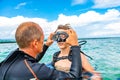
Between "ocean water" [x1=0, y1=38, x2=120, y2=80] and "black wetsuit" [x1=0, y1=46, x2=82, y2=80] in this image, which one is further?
"ocean water" [x1=0, y1=38, x2=120, y2=80]

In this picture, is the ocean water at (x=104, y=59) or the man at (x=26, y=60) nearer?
the man at (x=26, y=60)

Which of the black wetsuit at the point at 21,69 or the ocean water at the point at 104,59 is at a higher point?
the black wetsuit at the point at 21,69

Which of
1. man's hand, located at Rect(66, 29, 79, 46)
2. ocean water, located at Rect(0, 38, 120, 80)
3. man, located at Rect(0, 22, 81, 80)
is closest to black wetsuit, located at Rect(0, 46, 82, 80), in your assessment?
man, located at Rect(0, 22, 81, 80)

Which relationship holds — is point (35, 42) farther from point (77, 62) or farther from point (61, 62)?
point (61, 62)

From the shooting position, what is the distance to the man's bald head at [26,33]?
82.3 inches

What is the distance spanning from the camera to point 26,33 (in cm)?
209

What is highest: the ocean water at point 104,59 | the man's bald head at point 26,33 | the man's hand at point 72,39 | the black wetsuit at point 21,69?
the man's bald head at point 26,33

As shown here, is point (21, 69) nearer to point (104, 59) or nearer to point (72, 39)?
point (72, 39)

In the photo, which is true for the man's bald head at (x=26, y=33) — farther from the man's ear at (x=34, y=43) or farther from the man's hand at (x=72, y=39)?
the man's hand at (x=72, y=39)

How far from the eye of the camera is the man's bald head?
209 centimetres

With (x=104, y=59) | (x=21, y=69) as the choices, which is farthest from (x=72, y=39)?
(x=104, y=59)

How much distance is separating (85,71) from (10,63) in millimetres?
2055

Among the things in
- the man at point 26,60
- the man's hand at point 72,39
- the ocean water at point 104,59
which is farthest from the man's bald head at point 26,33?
the ocean water at point 104,59

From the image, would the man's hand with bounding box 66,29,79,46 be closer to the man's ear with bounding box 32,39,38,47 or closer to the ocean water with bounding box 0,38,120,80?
the man's ear with bounding box 32,39,38,47
